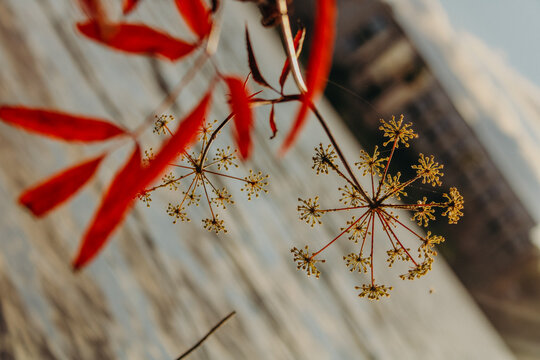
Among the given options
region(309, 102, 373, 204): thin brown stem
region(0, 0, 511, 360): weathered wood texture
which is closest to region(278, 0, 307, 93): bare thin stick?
region(309, 102, 373, 204): thin brown stem

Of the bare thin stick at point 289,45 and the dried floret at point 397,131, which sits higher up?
A: the bare thin stick at point 289,45

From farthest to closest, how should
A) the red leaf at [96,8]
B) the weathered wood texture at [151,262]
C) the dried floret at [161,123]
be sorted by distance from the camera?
1. the weathered wood texture at [151,262]
2. the dried floret at [161,123]
3. the red leaf at [96,8]

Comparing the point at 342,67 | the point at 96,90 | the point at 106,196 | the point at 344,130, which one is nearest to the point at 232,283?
the point at 96,90

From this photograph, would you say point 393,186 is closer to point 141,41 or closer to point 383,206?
point 383,206

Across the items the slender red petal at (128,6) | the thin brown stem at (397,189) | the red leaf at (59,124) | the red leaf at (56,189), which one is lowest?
the thin brown stem at (397,189)

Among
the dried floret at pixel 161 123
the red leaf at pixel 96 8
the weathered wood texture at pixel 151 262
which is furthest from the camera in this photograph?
the weathered wood texture at pixel 151 262

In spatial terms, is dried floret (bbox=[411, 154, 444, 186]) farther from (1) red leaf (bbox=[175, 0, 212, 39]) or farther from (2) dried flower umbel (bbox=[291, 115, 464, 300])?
(1) red leaf (bbox=[175, 0, 212, 39])

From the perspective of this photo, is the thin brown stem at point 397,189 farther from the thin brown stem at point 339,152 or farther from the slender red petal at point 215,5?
the slender red petal at point 215,5

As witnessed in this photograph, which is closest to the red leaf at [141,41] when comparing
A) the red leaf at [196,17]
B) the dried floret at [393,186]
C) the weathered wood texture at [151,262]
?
the red leaf at [196,17]
